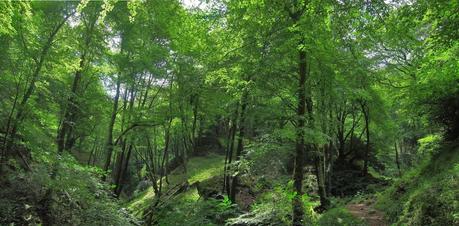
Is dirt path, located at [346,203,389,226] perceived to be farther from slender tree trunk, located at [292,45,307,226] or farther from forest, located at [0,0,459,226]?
slender tree trunk, located at [292,45,307,226]

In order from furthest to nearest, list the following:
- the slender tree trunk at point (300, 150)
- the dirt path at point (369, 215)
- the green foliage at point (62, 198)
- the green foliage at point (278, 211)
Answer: the dirt path at point (369, 215)
the green foliage at point (62, 198)
the slender tree trunk at point (300, 150)
the green foliage at point (278, 211)

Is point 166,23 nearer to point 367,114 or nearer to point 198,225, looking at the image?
point 198,225

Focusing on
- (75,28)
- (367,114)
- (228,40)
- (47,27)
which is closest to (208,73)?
(228,40)

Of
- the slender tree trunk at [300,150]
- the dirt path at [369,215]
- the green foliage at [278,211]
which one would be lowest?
the dirt path at [369,215]

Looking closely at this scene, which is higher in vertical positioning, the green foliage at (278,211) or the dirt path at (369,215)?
the green foliage at (278,211)

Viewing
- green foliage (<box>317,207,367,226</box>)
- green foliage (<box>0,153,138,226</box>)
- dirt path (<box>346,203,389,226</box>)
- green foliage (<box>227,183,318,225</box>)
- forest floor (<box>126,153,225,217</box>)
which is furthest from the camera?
forest floor (<box>126,153,225,217</box>)

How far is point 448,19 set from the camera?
549 centimetres

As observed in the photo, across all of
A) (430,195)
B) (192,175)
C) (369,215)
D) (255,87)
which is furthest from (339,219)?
(192,175)

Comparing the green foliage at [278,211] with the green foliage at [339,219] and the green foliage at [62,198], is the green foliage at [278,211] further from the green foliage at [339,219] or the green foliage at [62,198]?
the green foliage at [62,198]

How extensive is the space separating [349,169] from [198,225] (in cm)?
1192

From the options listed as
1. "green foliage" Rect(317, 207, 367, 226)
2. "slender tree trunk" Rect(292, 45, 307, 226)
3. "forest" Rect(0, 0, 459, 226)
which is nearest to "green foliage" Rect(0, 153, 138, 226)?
"forest" Rect(0, 0, 459, 226)

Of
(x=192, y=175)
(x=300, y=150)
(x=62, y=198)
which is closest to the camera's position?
(x=300, y=150)

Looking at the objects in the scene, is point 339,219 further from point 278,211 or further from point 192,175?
point 192,175

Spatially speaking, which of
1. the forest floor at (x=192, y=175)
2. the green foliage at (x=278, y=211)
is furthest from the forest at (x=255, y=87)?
the forest floor at (x=192, y=175)
